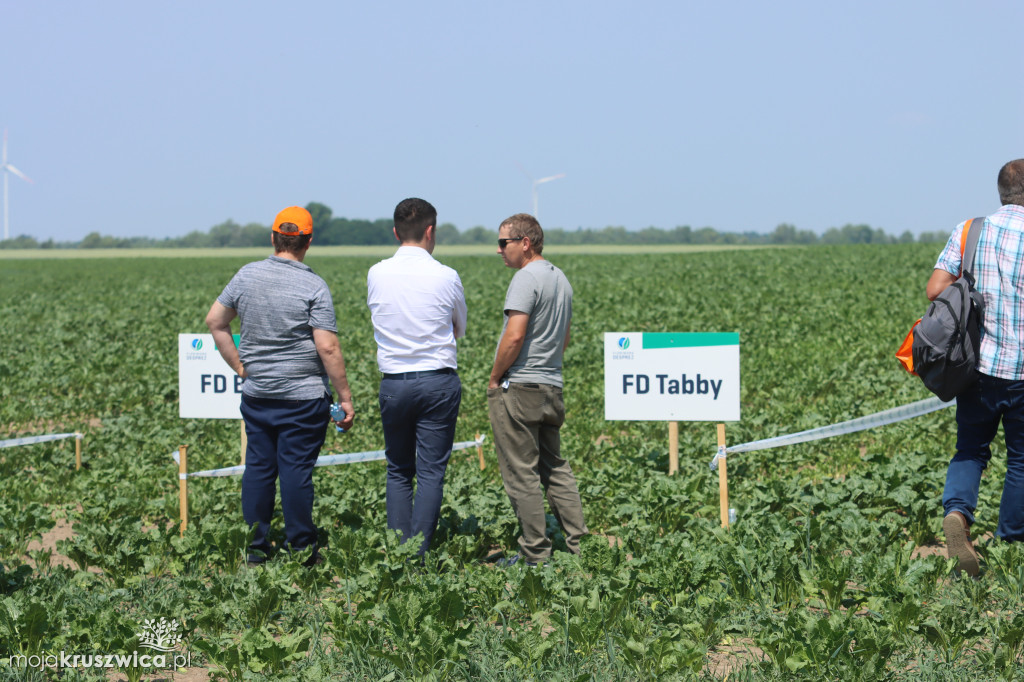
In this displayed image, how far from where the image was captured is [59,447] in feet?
28.7

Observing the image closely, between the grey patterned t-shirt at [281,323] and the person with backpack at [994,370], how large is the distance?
3.23 m

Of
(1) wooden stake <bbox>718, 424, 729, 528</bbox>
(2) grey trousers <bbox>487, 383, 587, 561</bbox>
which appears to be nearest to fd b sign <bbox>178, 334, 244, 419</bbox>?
(2) grey trousers <bbox>487, 383, 587, 561</bbox>

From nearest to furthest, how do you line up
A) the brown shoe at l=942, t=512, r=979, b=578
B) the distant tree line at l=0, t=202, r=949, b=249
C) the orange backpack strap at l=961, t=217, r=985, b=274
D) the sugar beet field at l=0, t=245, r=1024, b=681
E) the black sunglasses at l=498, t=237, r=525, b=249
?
the sugar beet field at l=0, t=245, r=1024, b=681 < the brown shoe at l=942, t=512, r=979, b=578 < the orange backpack strap at l=961, t=217, r=985, b=274 < the black sunglasses at l=498, t=237, r=525, b=249 < the distant tree line at l=0, t=202, r=949, b=249

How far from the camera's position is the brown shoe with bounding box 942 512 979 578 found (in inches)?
170

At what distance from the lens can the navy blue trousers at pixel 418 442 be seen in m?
4.85

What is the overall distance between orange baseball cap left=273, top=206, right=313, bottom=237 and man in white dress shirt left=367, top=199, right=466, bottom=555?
52 centimetres

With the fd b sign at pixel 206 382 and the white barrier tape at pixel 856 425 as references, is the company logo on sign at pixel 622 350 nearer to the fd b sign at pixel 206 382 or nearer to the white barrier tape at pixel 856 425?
the white barrier tape at pixel 856 425

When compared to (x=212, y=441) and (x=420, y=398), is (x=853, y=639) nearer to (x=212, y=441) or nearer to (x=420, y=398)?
(x=420, y=398)

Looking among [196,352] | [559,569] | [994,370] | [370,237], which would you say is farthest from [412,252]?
[370,237]

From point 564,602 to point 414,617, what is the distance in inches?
31.6

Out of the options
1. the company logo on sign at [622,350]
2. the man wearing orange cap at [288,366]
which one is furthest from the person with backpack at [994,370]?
the man wearing orange cap at [288,366]

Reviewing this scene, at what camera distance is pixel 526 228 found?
197 inches

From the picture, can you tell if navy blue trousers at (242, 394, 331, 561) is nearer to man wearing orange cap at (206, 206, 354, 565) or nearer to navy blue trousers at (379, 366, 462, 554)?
man wearing orange cap at (206, 206, 354, 565)

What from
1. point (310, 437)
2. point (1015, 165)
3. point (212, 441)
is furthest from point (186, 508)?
point (1015, 165)
